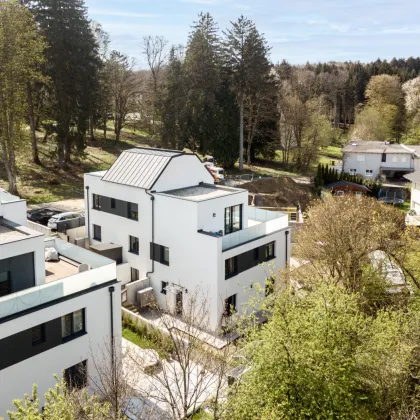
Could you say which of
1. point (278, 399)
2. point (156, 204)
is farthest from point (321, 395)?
point (156, 204)

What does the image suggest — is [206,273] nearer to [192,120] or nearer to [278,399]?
[278,399]

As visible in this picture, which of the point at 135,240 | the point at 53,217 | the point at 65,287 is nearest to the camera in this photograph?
the point at 65,287

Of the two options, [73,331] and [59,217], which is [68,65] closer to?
[59,217]

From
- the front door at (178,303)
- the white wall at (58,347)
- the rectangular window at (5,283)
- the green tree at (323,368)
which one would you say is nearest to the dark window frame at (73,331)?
the white wall at (58,347)

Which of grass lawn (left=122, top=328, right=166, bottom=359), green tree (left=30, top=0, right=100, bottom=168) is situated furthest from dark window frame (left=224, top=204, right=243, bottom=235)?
green tree (left=30, top=0, right=100, bottom=168)

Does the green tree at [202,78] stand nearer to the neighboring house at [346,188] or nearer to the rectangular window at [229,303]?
the neighboring house at [346,188]

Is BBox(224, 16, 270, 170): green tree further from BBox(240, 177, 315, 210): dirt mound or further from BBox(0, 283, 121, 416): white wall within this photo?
BBox(0, 283, 121, 416): white wall
